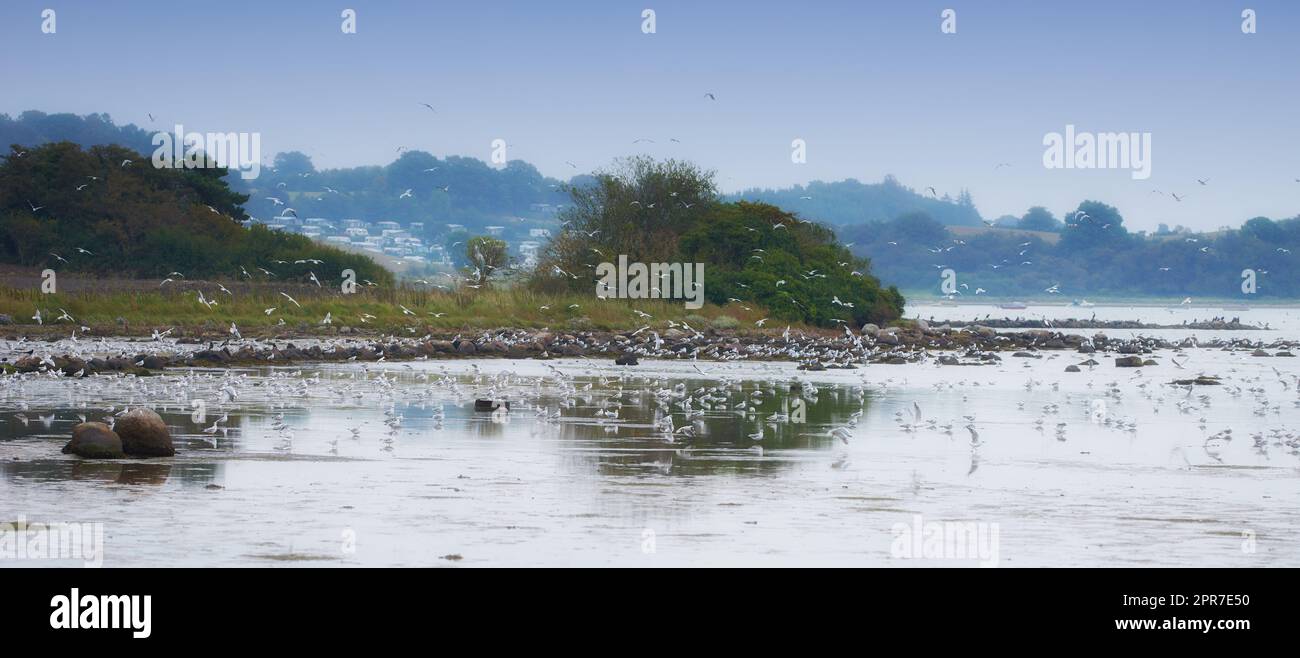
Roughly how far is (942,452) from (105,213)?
59.9 metres

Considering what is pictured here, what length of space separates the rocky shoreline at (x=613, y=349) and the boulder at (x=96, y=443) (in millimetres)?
11398

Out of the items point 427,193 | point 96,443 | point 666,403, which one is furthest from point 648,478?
point 427,193

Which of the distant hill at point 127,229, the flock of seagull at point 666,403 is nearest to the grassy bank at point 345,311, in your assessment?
the distant hill at point 127,229

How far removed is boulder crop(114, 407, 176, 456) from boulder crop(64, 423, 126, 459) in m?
0.10

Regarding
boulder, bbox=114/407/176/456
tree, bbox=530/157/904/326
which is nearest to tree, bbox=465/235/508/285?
tree, bbox=530/157/904/326

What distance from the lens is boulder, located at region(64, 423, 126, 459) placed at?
13.2m

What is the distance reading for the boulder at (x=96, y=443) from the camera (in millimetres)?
13156

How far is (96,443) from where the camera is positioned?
13141 millimetres

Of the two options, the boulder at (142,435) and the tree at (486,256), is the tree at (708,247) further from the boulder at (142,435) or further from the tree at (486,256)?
the boulder at (142,435)

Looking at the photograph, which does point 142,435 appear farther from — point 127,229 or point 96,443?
point 127,229

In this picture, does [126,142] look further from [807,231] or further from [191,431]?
[191,431]

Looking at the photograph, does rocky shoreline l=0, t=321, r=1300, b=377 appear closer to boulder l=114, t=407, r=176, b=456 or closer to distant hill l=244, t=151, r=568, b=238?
boulder l=114, t=407, r=176, b=456
